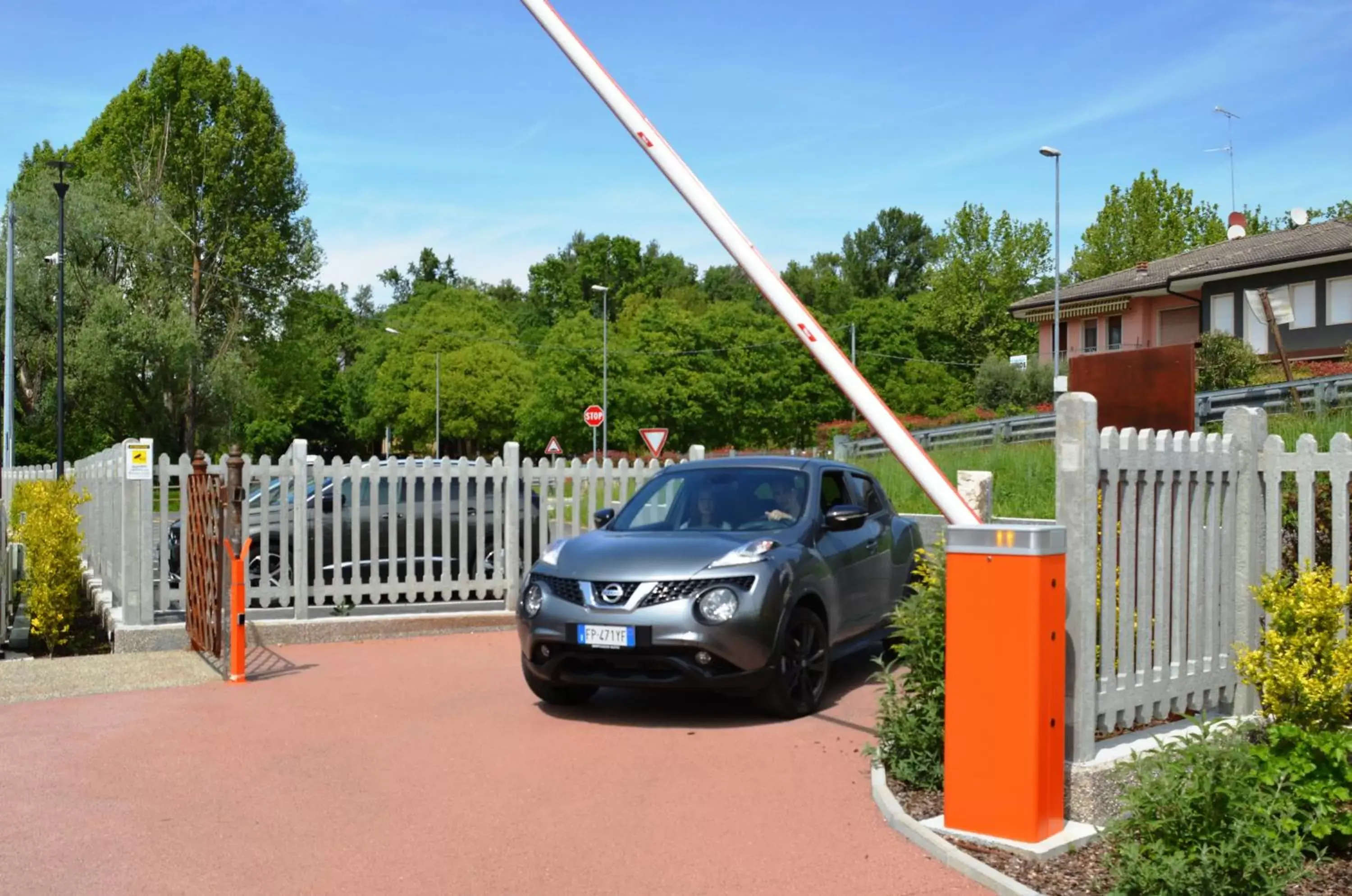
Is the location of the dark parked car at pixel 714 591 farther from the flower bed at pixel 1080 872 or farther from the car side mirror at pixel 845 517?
the flower bed at pixel 1080 872

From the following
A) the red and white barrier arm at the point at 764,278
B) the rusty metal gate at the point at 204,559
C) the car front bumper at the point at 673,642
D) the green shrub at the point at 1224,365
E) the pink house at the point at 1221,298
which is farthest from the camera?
the pink house at the point at 1221,298

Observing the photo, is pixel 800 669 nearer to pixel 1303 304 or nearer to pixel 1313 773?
pixel 1313 773

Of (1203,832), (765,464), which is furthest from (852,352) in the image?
(1203,832)

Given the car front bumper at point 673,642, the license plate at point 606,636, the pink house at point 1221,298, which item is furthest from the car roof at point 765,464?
the pink house at point 1221,298

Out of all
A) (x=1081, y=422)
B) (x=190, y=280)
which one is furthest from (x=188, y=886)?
(x=190, y=280)

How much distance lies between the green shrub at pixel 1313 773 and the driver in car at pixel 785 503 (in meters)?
4.01

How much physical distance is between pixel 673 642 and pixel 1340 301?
1470 inches

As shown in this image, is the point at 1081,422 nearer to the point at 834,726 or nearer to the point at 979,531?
the point at 979,531

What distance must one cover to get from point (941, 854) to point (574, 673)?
3.40m

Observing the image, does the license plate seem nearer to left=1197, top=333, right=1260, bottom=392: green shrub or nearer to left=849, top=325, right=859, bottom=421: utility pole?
left=1197, top=333, right=1260, bottom=392: green shrub

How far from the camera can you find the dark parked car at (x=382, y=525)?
1262cm

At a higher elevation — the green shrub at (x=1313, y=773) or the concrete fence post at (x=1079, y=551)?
the concrete fence post at (x=1079, y=551)

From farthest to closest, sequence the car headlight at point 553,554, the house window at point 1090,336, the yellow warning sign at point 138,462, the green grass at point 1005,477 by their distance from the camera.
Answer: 1. the house window at point 1090,336
2. the green grass at point 1005,477
3. the yellow warning sign at point 138,462
4. the car headlight at point 553,554

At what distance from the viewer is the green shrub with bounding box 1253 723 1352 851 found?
16.8 feet
